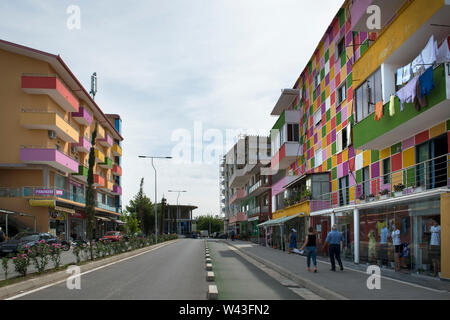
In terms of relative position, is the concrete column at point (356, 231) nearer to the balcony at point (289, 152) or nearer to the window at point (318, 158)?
the window at point (318, 158)

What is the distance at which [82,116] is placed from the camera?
50.0 m

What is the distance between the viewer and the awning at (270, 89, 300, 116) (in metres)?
38.0

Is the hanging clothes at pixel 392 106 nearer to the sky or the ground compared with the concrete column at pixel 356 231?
nearer to the sky

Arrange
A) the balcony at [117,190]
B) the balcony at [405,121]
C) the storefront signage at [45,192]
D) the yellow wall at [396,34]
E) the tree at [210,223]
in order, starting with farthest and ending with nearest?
the tree at [210,223] → the balcony at [117,190] → the storefront signage at [45,192] → the yellow wall at [396,34] → the balcony at [405,121]

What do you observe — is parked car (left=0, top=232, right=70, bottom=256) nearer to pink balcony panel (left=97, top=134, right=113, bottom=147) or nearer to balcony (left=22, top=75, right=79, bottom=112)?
balcony (left=22, top=75, right=79, bottom=112)

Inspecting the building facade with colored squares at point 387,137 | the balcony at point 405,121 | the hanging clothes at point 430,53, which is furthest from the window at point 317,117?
the hanging clothes at point 430,53

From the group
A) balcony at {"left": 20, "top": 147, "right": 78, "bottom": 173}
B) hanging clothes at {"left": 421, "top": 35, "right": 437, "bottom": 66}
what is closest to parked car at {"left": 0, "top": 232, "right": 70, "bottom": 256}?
balcony at {"left": 20, "top": 147, "right": 78, "bottom": 173}

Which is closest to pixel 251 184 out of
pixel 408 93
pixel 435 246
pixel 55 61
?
pixel 55 61

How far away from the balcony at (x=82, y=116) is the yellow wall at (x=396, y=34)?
36.2 metres

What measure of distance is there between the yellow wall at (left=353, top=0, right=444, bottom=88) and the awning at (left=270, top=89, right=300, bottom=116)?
1734 cm

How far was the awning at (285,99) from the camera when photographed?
37959 mm

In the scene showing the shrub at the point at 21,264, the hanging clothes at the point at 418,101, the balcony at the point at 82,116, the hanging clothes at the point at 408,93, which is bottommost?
the shrub at the point at 21,264
